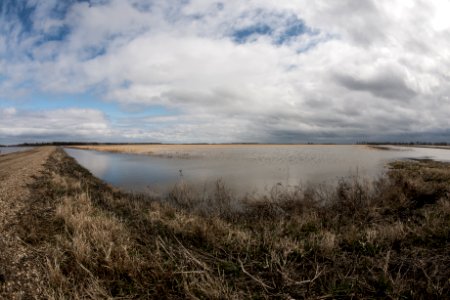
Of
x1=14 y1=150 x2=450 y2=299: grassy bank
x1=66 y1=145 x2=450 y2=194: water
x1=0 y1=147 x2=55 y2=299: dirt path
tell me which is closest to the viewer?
x1=14 y1=150 x2=450 y2=299: grassy bank

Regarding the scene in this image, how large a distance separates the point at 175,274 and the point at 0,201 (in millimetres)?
8551

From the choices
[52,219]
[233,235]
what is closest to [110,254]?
[233,235]

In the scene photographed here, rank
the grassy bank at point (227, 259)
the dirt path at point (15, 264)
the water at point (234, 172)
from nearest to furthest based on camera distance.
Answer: the grassy bank at point (227, 259)
the dirt path at point (15, 264)
the water at point (234, 172)

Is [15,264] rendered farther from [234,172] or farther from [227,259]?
[234,172]

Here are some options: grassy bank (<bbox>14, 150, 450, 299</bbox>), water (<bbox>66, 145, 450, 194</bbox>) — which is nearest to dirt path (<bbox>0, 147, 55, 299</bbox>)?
grassy bank (<bbox>14, 150, 450, 299</bbox>)

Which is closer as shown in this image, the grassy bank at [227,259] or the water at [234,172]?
the grassy bank at [227,259]

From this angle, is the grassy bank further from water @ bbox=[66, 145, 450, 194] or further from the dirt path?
water @ bbox=[66, 145, 450, 194]

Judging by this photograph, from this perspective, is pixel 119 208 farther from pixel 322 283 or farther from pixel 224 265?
pixel 322 283

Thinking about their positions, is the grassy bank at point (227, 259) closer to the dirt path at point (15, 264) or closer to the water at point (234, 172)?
the dirt path at point (15, 264)

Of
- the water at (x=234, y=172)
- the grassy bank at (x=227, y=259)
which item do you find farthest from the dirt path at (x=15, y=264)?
the water at (x=234, y=172)

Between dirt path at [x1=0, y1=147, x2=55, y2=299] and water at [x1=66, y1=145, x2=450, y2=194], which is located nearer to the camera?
dirt path at [x1=0, y1=147, x2=55, y2=299]

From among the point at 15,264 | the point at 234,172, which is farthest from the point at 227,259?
the point at 234,172

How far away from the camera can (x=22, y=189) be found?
12.1m

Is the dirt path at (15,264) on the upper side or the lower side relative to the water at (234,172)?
upper
